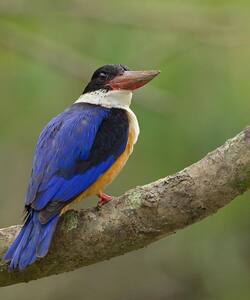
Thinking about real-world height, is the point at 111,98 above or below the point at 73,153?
above

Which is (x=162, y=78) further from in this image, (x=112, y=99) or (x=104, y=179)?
(x=104, y=179)

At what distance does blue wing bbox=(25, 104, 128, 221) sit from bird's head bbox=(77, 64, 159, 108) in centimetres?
28

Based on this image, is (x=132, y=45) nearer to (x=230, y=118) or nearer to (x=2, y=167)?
(x=230, y=118)

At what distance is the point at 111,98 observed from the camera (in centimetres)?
479

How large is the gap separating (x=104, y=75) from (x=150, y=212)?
4.81 ft

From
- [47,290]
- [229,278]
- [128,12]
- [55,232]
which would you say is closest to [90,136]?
[55,232]

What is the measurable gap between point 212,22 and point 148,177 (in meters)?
1.25

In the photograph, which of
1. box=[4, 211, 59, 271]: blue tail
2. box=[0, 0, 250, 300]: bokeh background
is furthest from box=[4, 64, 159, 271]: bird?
box=[0, 0, 250, 300]: bokeh background

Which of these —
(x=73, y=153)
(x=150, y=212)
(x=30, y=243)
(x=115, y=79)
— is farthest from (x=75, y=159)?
(x=115, y=79)

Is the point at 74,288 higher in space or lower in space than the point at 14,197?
lower

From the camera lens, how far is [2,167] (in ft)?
24.9

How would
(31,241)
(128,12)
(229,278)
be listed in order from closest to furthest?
(31,241) < (128,12) < (229,278)

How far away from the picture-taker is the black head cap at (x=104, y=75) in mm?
4809

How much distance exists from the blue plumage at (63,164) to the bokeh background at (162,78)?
1071 millimetres
